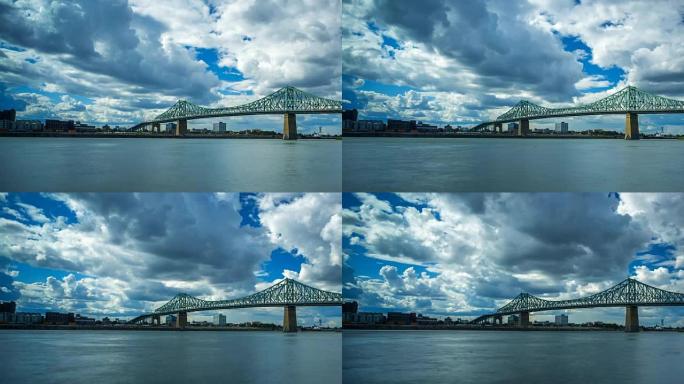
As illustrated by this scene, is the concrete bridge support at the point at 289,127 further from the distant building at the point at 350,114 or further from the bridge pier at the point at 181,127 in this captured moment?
the distant building at the point at 350,114

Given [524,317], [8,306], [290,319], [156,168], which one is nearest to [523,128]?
[524,317]

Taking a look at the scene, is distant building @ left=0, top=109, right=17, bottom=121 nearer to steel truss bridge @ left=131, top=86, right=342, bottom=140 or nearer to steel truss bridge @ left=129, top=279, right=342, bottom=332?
steel truss bridge @ left=131, top=86, right=342, bottom=140

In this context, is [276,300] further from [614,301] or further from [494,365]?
[614,301]

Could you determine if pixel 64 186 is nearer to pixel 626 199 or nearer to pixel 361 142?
pixel 361 142

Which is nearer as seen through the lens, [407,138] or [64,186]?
[64,186]

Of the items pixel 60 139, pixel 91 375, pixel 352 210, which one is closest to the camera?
pixel 91 375

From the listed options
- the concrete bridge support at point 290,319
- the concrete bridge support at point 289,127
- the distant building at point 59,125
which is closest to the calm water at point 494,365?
the concrete bridge support at point 290,319

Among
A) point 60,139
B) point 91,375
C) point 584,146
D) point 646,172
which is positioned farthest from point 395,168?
point 60,139

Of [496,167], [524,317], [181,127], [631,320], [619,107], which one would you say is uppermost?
[181,127]
